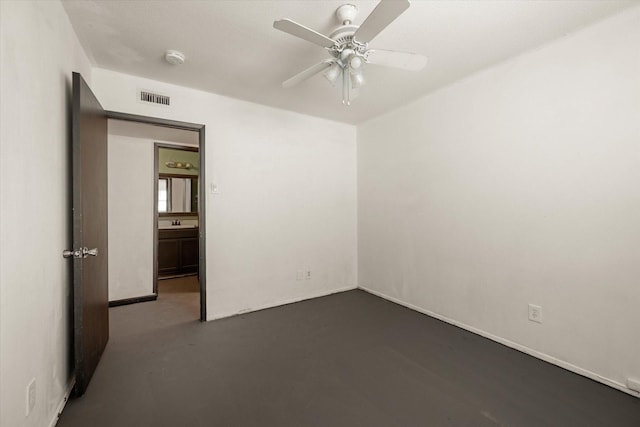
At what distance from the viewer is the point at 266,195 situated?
327cm

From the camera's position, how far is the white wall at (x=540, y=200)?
1.79 meters

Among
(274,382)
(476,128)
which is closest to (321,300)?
(274,382)

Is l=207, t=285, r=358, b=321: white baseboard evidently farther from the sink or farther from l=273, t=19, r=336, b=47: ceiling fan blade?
l=273, t=19, r=336, b=47: ceiling fan blade

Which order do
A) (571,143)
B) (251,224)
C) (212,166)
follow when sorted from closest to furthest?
(571,143)
(212,166)
(251,224)

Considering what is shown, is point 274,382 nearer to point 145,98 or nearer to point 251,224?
point 251,224

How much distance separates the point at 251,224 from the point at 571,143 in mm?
2976

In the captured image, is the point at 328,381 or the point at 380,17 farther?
the point at 328,381

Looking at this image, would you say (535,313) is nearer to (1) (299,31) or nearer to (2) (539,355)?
(2) (539,355)

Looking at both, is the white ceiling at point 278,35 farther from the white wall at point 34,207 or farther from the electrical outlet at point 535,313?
the electrical outlet at point 535,313

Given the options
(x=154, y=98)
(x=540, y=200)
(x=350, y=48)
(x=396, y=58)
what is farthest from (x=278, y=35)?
(x=540, y=200)

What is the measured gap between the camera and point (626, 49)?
1753 millimetres

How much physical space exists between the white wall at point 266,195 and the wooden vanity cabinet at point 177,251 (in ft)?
7.86

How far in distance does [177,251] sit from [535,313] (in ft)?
16.8

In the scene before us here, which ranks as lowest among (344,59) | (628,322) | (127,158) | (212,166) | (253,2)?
(628,322)
